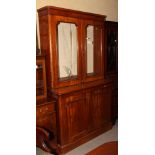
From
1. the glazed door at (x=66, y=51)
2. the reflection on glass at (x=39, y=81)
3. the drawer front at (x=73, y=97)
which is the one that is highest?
the glazed door at (x=66, y=51)

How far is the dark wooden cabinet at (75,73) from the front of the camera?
259 cm

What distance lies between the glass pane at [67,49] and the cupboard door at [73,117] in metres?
0.38

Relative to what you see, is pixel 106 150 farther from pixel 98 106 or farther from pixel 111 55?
pixel 111 55

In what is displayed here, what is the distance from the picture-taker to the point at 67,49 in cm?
293

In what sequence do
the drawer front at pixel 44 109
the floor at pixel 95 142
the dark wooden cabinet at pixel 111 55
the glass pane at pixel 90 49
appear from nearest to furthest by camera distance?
the drawer front at pixel 44 109
the floor at pixel 95 142
the glass pane at pixel 90 49
the dark wooden cabinet at pixel 111 55

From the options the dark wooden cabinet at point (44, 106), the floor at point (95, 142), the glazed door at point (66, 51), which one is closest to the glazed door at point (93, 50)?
the glazed door at point (66, 51)

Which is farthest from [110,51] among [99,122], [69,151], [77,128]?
[69,151]

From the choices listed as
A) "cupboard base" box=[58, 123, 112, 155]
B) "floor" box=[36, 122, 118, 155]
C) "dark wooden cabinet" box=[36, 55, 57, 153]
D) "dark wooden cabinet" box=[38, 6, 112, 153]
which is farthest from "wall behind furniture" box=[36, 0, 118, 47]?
"floor" box=[36, 122, 118, 155]

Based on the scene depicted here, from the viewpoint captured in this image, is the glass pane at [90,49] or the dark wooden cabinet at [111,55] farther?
the dark wooden cabinet at [111,55]

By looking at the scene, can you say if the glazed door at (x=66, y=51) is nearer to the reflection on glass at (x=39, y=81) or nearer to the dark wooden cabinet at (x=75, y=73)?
the dark wooden cabinet at (x=75, y=73)

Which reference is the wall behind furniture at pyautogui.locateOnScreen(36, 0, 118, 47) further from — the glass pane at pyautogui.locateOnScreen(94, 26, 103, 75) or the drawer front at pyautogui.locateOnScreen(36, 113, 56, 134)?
the drawer front at pyautogui.locateOnScreen(36, 113, 56, 134)
